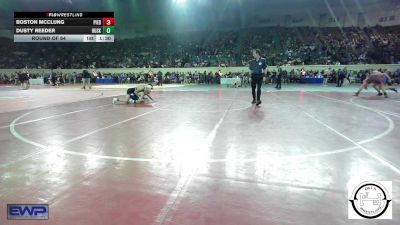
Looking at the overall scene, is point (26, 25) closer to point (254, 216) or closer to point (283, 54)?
point (254, 216)

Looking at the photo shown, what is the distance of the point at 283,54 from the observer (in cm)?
4028

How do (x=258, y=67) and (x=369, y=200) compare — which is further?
(x=258, y=67)

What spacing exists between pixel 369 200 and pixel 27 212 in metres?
3.53

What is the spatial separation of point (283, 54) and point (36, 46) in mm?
34790
